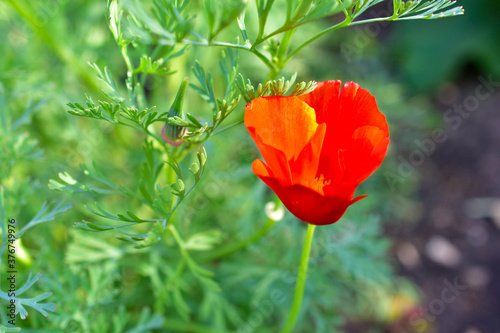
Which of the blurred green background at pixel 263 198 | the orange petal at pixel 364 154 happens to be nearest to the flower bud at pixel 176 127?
the orange petal at pixel 364 154

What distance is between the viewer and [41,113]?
1.53 meters

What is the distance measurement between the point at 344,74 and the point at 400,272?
89 cm

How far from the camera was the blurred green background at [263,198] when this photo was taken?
107cm

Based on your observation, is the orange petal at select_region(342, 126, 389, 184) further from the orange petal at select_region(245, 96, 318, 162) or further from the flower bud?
the flower bud

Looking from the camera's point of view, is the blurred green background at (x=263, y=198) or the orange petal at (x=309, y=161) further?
the blurred green background at (x=263, y=198)

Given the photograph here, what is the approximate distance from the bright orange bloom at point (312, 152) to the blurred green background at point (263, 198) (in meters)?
0.45

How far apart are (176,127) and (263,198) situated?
2.03ft

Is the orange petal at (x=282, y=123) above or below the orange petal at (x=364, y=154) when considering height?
above

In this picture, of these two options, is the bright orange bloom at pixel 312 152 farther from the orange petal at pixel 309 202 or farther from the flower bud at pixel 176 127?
the flower bud at pixel 176 127

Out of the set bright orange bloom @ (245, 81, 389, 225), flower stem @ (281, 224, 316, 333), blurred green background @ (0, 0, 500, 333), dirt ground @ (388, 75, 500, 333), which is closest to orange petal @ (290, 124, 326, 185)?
bright orange bloom @ (245, 81, 389, 225)

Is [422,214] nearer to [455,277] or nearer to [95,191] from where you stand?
[455,277]

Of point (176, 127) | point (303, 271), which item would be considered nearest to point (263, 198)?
point (303, 271)

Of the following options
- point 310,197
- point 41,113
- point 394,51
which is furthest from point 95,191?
point 394,51

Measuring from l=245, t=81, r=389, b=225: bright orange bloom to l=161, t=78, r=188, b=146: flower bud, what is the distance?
0.35 feet
